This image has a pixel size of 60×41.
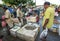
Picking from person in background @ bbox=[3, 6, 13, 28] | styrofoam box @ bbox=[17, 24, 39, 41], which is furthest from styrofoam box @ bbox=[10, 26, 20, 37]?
person in background @ bbox=[3, 6, 13, 28]

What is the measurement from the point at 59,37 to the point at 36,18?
61.7 inches

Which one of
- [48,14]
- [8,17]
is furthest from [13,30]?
[48,14]

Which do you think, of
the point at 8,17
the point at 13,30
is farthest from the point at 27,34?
the point at 8,17

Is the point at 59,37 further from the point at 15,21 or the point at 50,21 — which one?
the point at 15,21

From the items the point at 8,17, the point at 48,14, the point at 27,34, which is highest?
the point at 48,14

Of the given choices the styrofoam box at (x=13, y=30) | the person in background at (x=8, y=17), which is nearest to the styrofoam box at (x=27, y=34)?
the styrofoam box at (x=13, y=30)

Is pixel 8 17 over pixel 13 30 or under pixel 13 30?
over

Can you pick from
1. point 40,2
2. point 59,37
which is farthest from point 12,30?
point 40,2

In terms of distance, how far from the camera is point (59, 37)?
497cm

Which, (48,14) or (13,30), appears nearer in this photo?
(48,14)

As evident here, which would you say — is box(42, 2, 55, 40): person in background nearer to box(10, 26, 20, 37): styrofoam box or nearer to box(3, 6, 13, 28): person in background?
box(10, 26, 20, 37): styrofoam box

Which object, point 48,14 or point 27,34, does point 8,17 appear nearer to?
point 27,34

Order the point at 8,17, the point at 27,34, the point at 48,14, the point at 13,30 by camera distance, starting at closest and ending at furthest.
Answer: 1. the point at 48,14
2. the point at 27,34
3. the point at 13,30
4. the point at 8,17

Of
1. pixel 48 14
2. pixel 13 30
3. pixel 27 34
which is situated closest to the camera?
pixel 48 14
